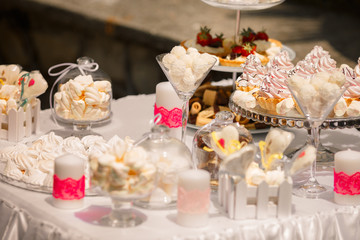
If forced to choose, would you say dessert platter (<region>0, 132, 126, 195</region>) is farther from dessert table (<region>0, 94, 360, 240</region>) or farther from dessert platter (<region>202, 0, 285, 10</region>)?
dessert platter (<region>202, 0, 285, 10</region>)

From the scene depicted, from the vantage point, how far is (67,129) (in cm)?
278

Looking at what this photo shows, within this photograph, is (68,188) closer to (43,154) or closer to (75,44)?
(43,154)

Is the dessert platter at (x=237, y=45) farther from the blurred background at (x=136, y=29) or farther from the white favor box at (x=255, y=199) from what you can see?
the blurred background at (x=136, y=29)

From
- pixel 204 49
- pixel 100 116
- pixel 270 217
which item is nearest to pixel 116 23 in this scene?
pixel 204 49

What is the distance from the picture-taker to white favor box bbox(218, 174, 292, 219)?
2.01m

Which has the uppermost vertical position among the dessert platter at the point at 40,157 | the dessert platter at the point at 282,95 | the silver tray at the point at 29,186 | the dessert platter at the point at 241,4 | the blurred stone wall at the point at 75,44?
the dessert platter at the point at 241,4

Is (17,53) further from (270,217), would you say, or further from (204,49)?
(270,217)

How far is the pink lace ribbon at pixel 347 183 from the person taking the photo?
2.17 metres

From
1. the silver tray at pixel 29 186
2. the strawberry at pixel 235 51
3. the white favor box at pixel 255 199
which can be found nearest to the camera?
the white favor box at pixel 255 199

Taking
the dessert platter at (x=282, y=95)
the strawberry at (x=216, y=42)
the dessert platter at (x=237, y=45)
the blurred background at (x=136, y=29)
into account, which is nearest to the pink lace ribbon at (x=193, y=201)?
the dessert platter at (x=282, y=95)

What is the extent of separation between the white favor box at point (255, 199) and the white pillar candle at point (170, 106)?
562mm

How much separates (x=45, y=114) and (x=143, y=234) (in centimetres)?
118

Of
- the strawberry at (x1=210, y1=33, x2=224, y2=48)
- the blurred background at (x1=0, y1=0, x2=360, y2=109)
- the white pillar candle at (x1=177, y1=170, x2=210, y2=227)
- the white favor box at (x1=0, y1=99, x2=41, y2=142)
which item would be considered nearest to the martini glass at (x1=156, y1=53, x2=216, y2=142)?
the white pillar candle at (x1=177, y1=170, x2=210, y2=227)

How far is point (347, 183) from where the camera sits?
7.14 ft
